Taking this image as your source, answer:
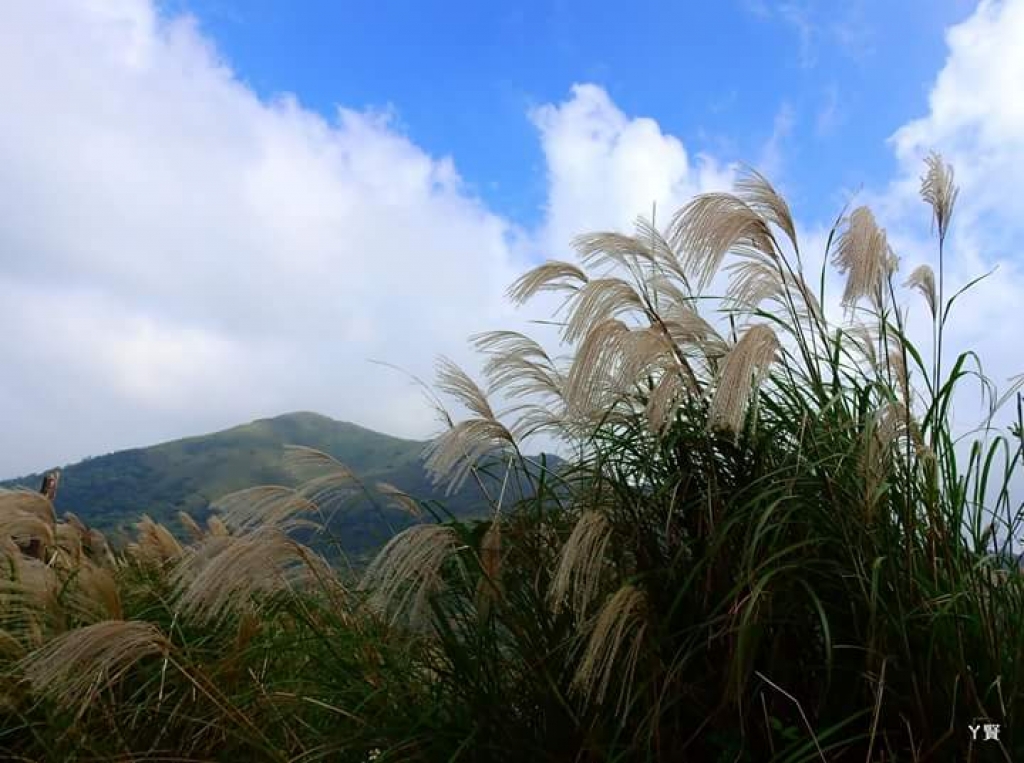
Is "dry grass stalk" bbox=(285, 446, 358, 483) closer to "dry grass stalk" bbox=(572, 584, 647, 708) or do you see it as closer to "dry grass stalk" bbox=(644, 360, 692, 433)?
"dry grass stalk" bbox=(572, 584, 647, 708)

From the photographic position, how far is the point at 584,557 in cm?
255

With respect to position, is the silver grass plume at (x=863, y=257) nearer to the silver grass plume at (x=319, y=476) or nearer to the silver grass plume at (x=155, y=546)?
the silver grass plume at (x=319, y=476)

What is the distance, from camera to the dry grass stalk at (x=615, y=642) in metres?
2.40

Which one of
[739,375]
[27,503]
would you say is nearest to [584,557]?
[739,375]

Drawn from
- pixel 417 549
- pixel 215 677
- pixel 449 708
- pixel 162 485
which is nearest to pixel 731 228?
pixel 417 549

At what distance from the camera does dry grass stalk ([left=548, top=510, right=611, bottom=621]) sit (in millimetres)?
2488

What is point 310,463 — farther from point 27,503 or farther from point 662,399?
point 27,503

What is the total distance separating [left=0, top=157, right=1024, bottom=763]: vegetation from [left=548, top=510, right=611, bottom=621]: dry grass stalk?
12 millimetres

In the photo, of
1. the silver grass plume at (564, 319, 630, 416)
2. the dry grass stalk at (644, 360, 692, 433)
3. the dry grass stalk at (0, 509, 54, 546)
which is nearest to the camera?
the dry grass stalk at (644, 360, 692, 433)

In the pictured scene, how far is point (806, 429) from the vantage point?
118 inches

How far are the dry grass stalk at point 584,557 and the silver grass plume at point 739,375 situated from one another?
1.50 ft

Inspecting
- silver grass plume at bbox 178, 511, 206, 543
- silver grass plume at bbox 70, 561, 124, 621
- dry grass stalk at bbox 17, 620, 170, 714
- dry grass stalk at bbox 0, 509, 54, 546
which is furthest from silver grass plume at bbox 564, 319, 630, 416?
silver grass plume at bbox 178, 511, 206, 543

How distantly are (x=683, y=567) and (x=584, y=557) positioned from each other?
45 centimetres

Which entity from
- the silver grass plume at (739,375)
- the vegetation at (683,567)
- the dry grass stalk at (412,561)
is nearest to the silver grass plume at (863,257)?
the vegetation at (683,567)
